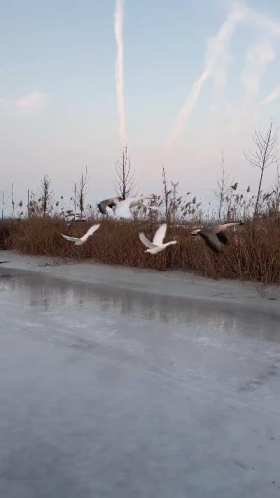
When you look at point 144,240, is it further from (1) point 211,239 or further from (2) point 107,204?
(2) point 107,204

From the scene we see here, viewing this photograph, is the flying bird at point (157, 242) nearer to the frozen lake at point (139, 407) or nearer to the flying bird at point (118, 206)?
the flying bird at point (118, 206)

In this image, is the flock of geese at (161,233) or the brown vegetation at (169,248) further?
the brown vegetation at (169,248)

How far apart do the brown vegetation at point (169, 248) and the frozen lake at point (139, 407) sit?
1915 millimetres

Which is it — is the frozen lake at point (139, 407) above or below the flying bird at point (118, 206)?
below

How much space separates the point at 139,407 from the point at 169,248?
477 centimetres

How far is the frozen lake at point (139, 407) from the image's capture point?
164cm

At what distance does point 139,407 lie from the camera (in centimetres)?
221

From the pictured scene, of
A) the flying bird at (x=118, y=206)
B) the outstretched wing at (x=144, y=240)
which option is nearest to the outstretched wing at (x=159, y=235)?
the outstretched wing at (x=144, y=240)

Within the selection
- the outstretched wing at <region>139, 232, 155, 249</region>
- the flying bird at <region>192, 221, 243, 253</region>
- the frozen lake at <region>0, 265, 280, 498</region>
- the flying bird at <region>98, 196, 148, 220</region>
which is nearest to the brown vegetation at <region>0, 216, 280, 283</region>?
the flying bird at <region>192, 221, 243, 253</region>

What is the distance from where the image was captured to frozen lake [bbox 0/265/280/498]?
1.64 meters

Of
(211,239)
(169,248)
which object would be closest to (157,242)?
(211,239)

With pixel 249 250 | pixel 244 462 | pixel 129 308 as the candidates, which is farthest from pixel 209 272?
pixel 244 462

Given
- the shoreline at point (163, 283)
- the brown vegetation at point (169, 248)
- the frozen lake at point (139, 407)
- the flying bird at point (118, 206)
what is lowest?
the frozen lake at point (139, 407)

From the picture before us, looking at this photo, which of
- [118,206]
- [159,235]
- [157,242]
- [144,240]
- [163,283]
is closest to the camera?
[144,240]
